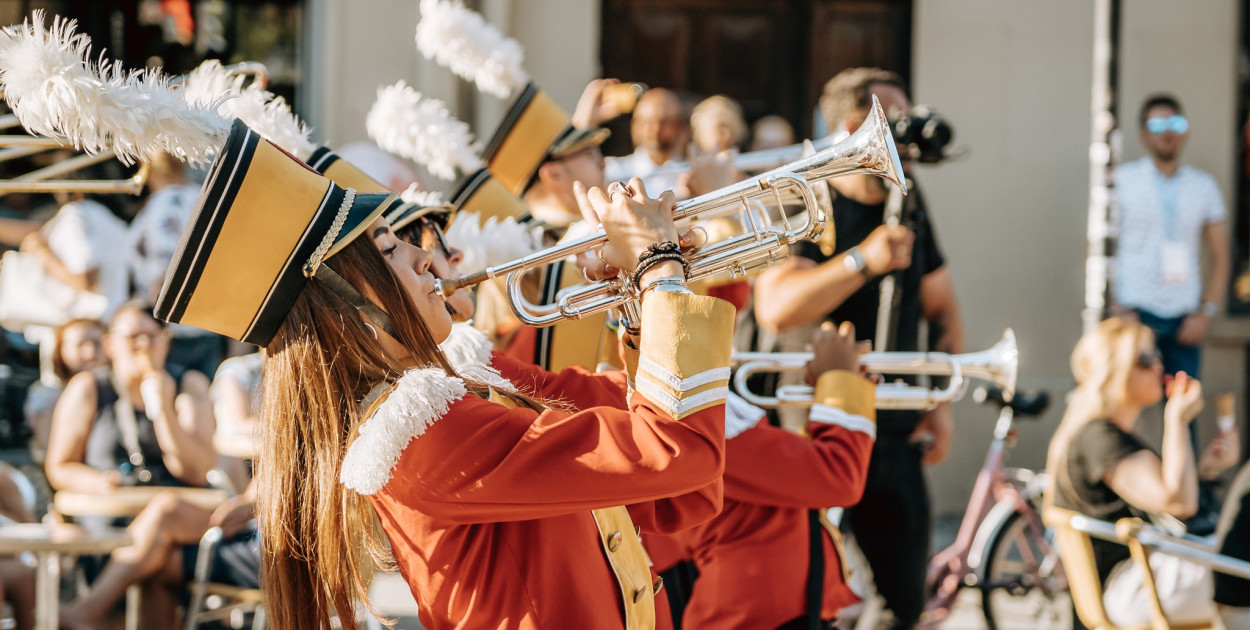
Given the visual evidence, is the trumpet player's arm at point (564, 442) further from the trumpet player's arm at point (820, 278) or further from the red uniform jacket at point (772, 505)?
the trumpet player's arm at point (820, 278)

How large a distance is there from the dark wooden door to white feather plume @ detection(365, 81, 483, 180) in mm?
4470

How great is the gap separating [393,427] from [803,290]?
73.4 inches

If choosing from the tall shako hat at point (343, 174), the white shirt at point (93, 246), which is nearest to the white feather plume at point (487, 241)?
the tall shako hat at point (343, 174)

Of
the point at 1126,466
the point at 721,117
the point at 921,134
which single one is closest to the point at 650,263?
the point at 921,134

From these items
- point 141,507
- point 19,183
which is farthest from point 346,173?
point 141,507

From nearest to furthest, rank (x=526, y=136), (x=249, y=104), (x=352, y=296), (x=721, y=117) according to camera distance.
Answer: (x=352, y=296)
(x=249, y=104)
(x=526, y=136)
(x=721, y=117)

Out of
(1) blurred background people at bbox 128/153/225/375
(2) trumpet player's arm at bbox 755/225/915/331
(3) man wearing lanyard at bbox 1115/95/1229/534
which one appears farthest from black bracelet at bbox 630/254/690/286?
(3) man wearing lanyard at bbox 1115/95/1229/534

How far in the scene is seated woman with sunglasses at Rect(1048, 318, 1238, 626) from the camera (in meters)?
4.12

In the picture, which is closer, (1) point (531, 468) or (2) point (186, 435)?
(1) point (531, 468)

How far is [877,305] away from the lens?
379 centimetres

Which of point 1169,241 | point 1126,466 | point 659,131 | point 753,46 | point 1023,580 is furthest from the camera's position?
point 753,46

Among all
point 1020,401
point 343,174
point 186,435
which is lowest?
point 1020,401

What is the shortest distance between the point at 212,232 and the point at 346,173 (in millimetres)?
806

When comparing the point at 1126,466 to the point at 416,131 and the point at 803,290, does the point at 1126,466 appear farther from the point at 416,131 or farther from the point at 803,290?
the point at 416,131
